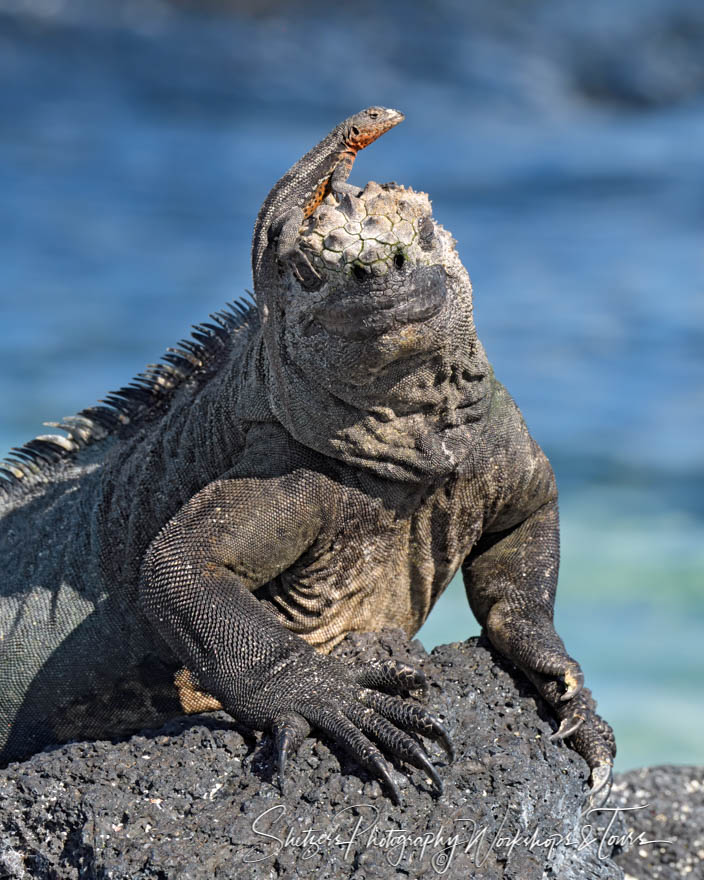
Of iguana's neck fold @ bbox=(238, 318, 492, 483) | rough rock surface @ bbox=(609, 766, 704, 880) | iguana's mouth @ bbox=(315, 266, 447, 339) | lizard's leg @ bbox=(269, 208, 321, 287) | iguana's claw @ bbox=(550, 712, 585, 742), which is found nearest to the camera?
iguana's mouth @ bbox=(315, 266, 447, 339)

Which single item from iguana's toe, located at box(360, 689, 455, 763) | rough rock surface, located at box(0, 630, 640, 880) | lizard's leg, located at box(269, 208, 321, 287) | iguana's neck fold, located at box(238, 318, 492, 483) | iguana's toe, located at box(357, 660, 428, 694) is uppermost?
lizard's leg, located at box(269, 208, 321, 287)

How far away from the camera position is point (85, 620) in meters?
3.88

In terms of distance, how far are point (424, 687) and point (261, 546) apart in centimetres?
63

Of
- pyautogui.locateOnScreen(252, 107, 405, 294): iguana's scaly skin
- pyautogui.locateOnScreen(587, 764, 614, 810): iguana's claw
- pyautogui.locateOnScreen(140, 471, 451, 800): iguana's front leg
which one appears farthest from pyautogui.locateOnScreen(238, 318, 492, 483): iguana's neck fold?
pyautogui.locateOnScreen(587, 764, 614, 810): iguana's claw

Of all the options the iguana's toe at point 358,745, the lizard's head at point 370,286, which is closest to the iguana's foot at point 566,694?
the iguana's toe at point 358,745

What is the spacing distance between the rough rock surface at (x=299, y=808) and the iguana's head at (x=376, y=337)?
30.7 inches

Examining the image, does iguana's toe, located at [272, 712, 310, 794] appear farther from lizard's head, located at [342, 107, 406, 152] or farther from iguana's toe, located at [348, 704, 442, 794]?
lizard's head, located at [342, 107, 406, 152]

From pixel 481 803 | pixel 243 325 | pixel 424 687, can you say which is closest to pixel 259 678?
pixel 424 687

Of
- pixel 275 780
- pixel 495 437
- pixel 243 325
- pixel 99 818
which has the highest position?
pixel 243 325

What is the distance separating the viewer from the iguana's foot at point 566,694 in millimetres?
3322

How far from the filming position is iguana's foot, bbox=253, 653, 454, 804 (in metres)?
2.78

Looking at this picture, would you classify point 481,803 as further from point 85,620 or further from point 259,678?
point 85,620

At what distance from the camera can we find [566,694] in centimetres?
332

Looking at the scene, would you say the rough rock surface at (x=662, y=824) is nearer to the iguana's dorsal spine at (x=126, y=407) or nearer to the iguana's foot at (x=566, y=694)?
the iguana's foot at (x=566, y=694)
